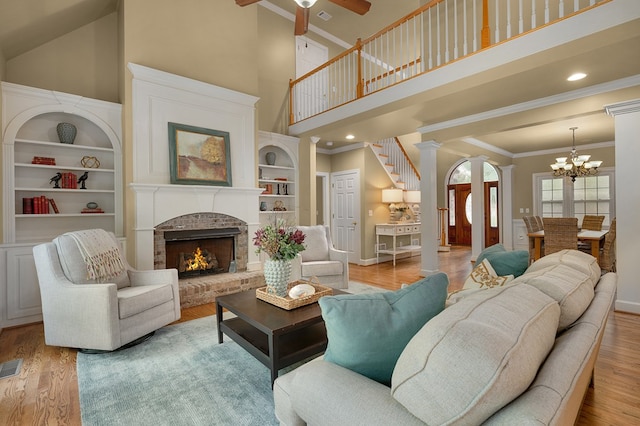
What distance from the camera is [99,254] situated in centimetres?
299

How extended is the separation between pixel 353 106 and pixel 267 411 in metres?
4.09

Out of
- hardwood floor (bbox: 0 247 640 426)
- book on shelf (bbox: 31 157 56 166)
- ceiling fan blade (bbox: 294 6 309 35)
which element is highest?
ceiling fan blade (bbox: 294 6 309 35)

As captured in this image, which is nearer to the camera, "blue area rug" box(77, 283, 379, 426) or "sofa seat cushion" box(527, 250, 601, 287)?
"sofa seat cushion" box(527, 250, 601, 287)

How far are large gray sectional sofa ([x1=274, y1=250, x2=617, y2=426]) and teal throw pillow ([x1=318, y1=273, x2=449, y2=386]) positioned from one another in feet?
0.21

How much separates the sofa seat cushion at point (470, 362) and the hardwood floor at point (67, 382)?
5.50ft

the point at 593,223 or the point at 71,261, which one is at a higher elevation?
the point at 593,223

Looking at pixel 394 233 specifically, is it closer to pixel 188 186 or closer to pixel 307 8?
pixel 188 186

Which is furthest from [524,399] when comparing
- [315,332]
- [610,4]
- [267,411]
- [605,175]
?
[605,175]

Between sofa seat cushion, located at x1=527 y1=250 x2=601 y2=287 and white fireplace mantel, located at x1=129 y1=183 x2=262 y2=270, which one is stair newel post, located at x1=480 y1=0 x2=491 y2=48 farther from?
white fireplace mantel, located at x1=129 y1=183 x2=262 y2=270

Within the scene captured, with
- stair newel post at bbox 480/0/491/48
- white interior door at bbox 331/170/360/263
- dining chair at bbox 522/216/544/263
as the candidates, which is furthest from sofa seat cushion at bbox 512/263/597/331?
white interior door at bbox 331/170/360/263

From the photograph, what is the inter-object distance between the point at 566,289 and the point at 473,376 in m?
0.88

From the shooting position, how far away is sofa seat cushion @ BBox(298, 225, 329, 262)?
468cm

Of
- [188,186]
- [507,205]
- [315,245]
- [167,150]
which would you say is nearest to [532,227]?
[507,205]

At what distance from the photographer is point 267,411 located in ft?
6.19
